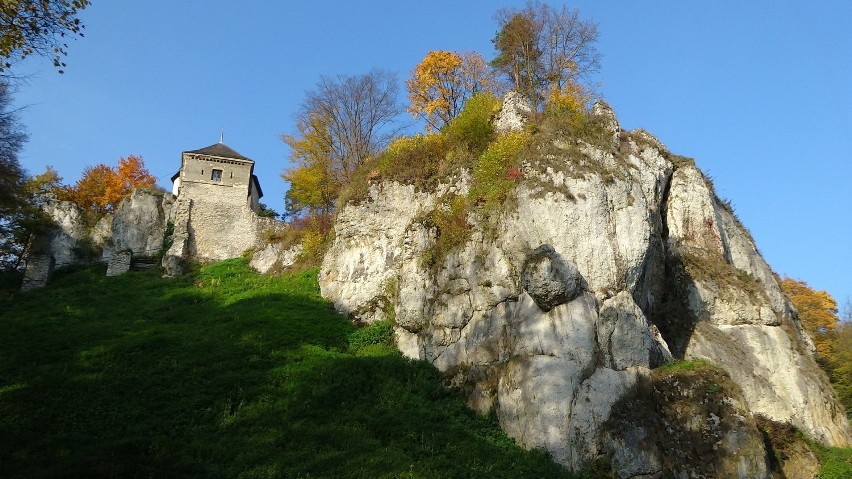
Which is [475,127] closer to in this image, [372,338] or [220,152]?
[372,338]

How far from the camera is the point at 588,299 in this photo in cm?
1773

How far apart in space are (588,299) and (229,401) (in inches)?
411

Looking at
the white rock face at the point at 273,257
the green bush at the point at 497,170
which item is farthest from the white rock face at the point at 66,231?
the green bush at the point at 497,170

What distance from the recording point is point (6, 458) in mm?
12461

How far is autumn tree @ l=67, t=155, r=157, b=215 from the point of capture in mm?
37031

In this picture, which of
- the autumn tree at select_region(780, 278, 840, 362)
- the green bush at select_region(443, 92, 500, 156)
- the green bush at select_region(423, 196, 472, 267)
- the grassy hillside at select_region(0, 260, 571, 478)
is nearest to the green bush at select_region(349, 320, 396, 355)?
the grassy hillside at select_region(0, 260, 571, 478)

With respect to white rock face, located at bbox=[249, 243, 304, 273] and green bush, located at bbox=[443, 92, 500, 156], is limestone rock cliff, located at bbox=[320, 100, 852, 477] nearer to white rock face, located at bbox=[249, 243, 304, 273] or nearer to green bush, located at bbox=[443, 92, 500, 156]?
green bush, located at bbox=[443, 92, 500, 156]

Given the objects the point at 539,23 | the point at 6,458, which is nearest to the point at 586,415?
the point at 6,458

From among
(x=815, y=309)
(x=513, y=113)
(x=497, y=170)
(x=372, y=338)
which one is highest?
(x=513, y=113)

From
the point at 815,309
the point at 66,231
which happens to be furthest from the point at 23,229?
the point at 815,309

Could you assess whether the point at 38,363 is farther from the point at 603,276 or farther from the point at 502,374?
the point at 603,276

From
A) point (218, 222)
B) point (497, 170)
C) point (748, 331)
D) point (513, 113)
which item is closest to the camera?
point (497, 170)

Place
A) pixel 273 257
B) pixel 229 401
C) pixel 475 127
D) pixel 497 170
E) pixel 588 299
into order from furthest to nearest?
1. pixel 273 257
2. pixel 475 127
3. pixel 497 170
4. pixel 588 299
5. pixel 229 401

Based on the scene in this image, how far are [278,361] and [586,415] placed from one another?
9239 millimetres
